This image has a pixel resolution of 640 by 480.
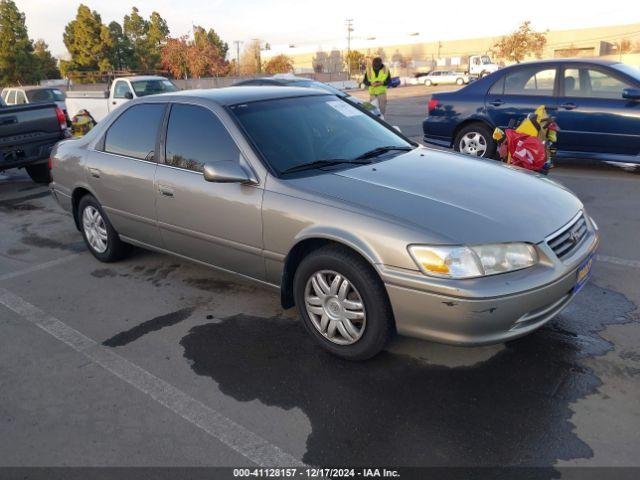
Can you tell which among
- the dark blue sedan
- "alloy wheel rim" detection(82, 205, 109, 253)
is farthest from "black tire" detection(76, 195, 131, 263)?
the dark blue sedan

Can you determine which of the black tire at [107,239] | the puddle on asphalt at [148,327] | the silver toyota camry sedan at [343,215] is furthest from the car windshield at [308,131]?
the black tire at [107,239]

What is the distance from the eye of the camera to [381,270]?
9.45ft

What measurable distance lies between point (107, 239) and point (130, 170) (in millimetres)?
928

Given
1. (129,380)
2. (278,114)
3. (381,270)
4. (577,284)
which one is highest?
(278,114)

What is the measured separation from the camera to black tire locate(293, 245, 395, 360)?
2.95 meters

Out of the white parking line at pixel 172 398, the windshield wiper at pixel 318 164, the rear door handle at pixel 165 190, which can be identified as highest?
the windshield wiper at pixel 318 164

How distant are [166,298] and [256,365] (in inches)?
53.9

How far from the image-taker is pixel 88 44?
150 ft

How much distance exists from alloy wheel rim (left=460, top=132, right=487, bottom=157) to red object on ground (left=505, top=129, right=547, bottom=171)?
2366 millimetres

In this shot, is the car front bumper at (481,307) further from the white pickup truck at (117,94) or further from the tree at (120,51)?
the tree at (120,51)

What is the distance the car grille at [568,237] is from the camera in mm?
2984

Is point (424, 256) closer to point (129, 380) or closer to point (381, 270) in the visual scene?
point (381, 270)

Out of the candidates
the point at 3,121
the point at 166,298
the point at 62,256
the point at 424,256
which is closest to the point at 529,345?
the point at 424,256

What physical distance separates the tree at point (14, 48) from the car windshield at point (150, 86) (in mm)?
27857
